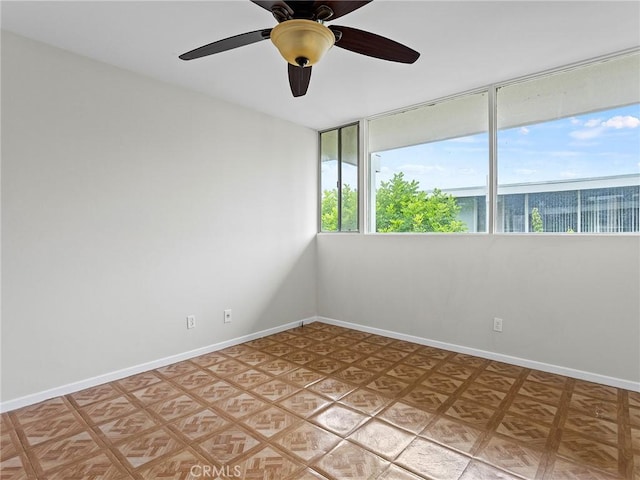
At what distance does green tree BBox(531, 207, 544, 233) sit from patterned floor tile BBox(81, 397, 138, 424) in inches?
138

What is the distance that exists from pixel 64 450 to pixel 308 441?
136 cm

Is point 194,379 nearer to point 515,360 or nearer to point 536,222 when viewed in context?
point 515,360

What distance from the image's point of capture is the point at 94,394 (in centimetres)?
258

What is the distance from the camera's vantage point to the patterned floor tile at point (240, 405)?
2.30 metres

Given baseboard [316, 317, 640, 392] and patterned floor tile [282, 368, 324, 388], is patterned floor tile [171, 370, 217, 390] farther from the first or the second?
baseboard [316, 317, 640, 392]

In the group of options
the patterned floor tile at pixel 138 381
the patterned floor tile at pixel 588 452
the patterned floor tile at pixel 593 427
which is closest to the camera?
the patterned floor tile at pixel 588 452

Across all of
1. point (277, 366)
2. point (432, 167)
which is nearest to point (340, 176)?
point (432, 167)

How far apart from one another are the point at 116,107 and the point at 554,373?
4.28m

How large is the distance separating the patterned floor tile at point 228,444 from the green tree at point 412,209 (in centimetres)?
267

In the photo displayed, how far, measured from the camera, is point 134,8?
212 cm

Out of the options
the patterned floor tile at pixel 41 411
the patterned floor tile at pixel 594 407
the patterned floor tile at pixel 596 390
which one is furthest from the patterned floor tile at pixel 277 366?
the patterned floor tile at pixel 596 390

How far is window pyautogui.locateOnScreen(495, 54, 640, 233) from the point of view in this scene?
2.71 m

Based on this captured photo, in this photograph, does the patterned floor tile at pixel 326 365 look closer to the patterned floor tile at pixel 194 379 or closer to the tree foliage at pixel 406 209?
the patterned floor tile at pixel 194 379

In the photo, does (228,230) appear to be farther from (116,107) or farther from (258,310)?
(116,107)
